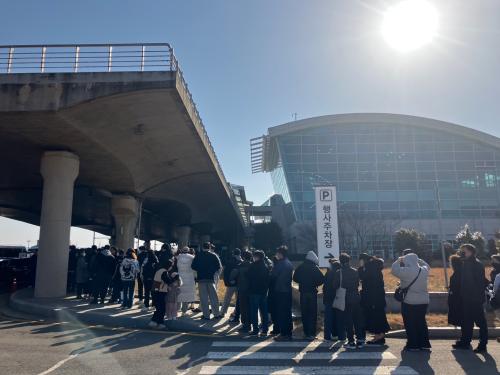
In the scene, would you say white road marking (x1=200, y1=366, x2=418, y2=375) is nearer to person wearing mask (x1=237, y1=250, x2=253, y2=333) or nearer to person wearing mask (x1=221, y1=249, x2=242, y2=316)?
person wearing mask (x1=237, y1=250, x2=253, y2=333)

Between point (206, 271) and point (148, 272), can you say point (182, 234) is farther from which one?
point (206, 271)

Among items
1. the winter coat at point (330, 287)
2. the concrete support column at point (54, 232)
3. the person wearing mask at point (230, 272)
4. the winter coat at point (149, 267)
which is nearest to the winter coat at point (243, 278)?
the person wearing mask at point (230, 272)

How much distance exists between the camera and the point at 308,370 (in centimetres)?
608

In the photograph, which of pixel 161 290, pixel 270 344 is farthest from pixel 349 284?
pixel 161 290

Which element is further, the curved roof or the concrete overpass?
the curved roof

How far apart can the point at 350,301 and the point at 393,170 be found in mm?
52069

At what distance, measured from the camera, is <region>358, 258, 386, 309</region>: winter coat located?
793cm

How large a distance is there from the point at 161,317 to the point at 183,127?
32.9ft

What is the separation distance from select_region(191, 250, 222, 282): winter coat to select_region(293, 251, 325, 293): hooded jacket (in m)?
2.23

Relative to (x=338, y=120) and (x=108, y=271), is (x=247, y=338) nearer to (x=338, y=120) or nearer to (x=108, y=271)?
(x=108, y=271)

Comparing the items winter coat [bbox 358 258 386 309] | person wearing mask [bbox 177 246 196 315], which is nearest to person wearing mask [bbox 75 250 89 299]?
person wearing mask [bbox 177 246 196 315]

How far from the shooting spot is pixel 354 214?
45.9 meters

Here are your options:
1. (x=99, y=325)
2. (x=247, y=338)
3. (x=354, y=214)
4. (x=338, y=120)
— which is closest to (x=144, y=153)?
(x=99, y=325)

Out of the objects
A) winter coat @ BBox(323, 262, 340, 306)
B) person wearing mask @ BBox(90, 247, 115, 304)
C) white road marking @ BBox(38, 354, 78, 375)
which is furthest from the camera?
person wearing mask @ BBox(90, 247, 115, 304)
